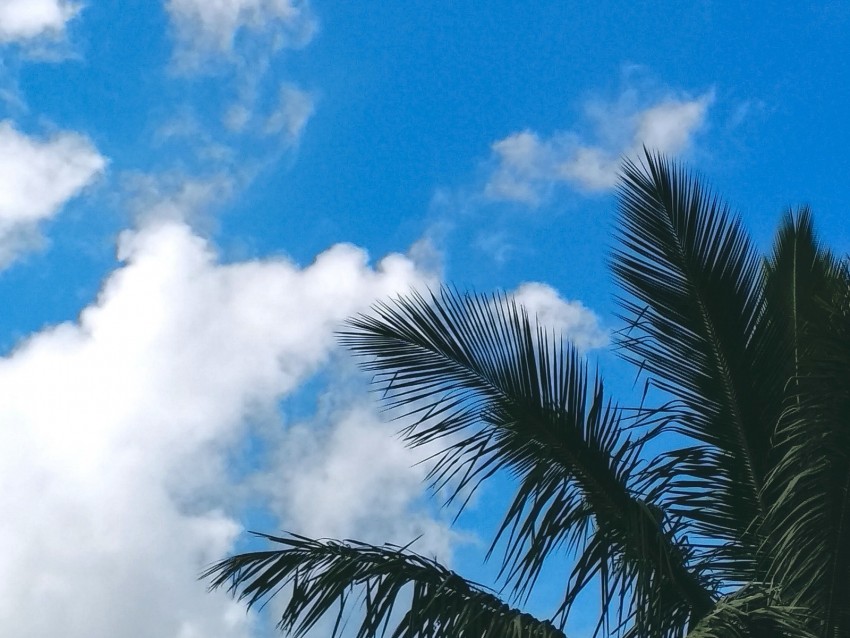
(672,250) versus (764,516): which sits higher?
(672,250)

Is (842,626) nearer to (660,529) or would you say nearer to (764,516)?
(764,516)

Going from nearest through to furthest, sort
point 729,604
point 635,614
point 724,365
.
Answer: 1. point 729,604
2. point 635,614
3. point 724,365

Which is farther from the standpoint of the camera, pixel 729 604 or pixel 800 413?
pixel 800 413

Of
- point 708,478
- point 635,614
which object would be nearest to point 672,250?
point 708,478

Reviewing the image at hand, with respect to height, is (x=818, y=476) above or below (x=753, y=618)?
above

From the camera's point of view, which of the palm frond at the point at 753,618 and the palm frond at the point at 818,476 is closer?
the palm frond at the point at 753,618

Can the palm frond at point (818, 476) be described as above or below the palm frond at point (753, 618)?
above

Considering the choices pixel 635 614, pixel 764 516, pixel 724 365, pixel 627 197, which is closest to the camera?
pixel 635 614

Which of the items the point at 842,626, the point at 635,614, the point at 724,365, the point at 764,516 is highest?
the point at 724,365

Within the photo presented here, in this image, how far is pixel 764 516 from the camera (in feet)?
20.2

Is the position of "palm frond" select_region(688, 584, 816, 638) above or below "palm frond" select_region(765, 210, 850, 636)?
below

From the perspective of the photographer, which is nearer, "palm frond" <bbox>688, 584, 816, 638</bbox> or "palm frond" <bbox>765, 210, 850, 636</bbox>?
"palm frond" <bbox>688, 584, 816, 638</bbox>

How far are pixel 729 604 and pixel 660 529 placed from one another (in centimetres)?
57

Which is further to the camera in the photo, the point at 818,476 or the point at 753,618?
the point at 818,476
